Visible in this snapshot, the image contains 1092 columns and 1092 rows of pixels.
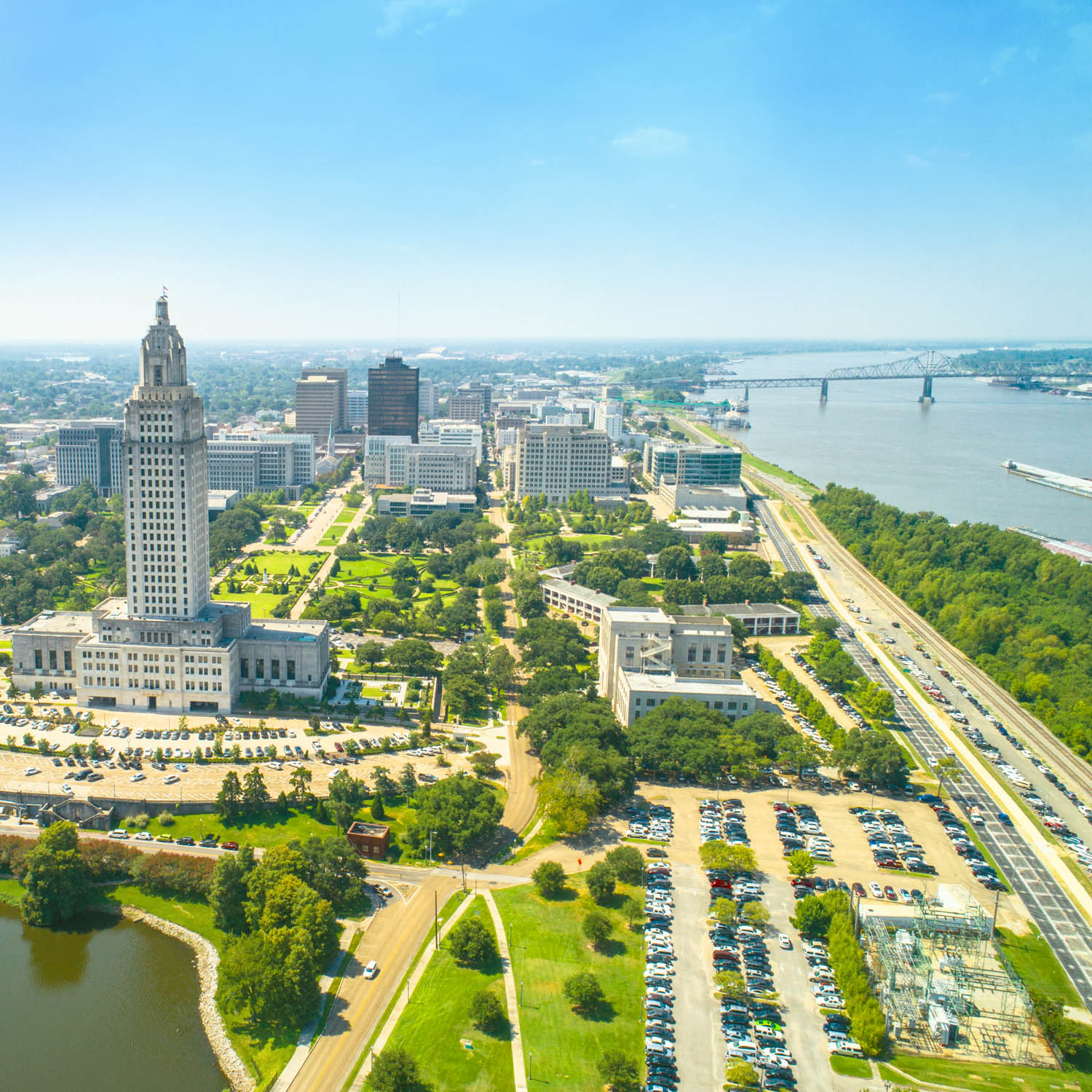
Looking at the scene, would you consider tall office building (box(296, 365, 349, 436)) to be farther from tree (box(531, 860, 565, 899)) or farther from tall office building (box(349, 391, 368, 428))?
tree (box(531, 860, 565, 899))

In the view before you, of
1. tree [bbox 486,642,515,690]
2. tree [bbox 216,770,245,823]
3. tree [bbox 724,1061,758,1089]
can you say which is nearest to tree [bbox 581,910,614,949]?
tree [bbox 724,1061,758,1089]

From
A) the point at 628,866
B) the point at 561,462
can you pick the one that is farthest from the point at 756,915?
the point at 561,462

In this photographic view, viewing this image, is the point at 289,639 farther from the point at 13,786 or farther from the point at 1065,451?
the point at 1065,451

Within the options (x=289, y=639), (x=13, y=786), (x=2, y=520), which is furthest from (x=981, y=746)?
(x=2, y=520)

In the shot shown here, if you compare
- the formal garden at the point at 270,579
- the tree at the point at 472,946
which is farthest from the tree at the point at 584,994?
the formal garden at the point at 270,579

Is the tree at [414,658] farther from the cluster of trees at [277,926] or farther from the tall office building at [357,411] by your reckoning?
the tall office building at [357,411]

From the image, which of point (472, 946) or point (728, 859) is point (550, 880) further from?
point (728, 859)
